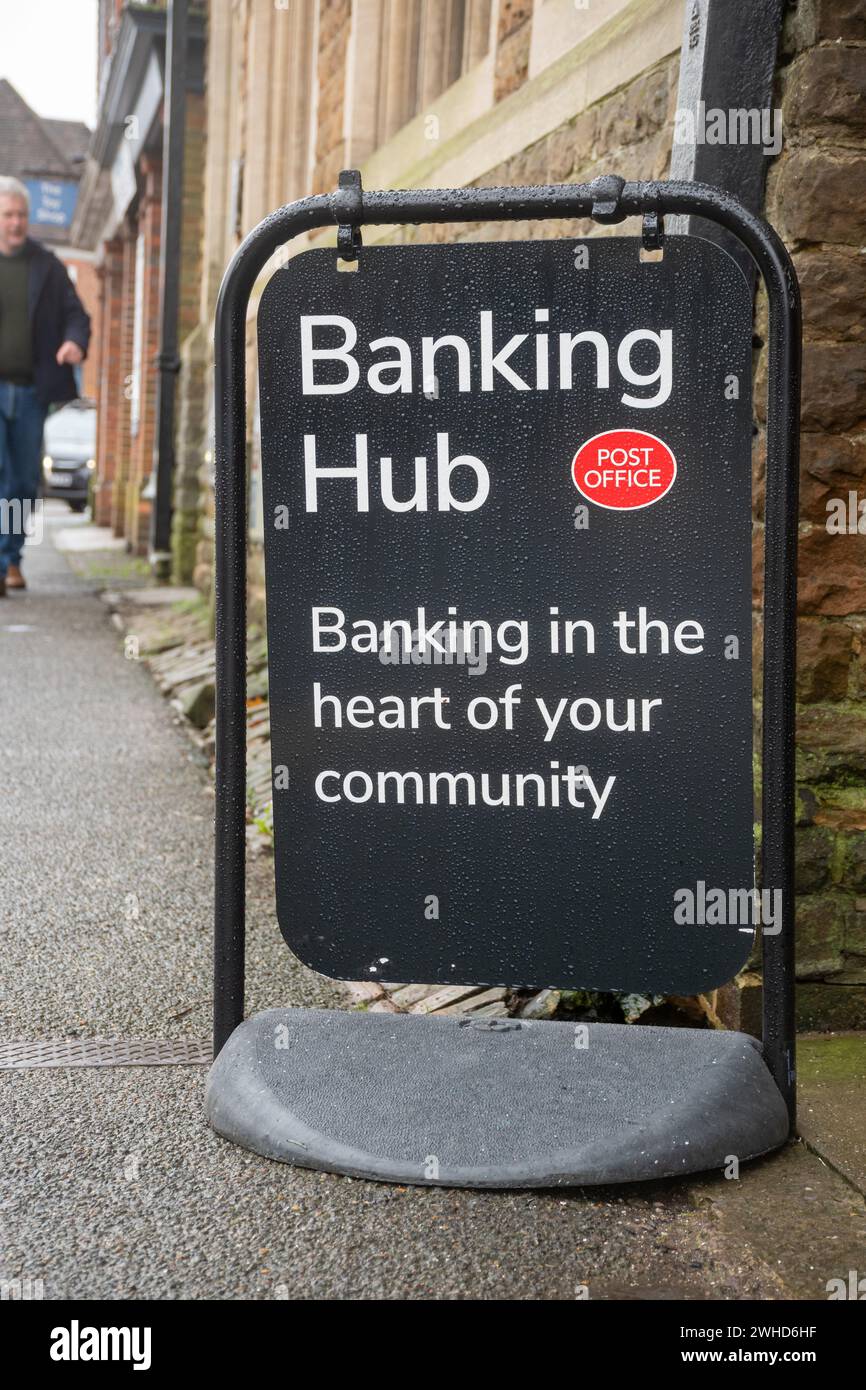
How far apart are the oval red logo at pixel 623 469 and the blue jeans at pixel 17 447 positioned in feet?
24.0

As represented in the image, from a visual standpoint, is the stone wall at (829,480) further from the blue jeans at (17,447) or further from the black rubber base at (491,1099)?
the blue jeans at (17,447)

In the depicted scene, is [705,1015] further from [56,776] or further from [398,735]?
[56,776]

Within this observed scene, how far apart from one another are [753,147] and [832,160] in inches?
6.1

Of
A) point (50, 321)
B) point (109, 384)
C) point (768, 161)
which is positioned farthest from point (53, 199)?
point (768, 161)

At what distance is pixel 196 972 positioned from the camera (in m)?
3.35

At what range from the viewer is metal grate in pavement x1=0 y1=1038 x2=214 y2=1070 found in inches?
111

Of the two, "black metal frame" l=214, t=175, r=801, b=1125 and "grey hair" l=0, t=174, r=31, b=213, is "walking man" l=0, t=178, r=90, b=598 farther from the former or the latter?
"black metal frame" l=214, t=175, r=801, b=1125

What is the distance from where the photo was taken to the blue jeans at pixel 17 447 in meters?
9.18

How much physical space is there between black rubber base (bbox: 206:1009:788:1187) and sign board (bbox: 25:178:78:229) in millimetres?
53401

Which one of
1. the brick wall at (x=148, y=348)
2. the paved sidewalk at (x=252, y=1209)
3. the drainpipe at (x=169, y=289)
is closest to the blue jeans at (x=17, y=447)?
the drainpipe at (x=169, y=289)

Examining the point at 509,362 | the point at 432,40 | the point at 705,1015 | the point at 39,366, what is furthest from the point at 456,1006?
the point at 39,366

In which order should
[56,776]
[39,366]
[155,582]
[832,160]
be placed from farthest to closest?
[155,582] < [39,366] < [56,776] < [832,160]

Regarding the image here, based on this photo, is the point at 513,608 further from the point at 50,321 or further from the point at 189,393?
the point at 189,393

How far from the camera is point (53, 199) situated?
171 feet
